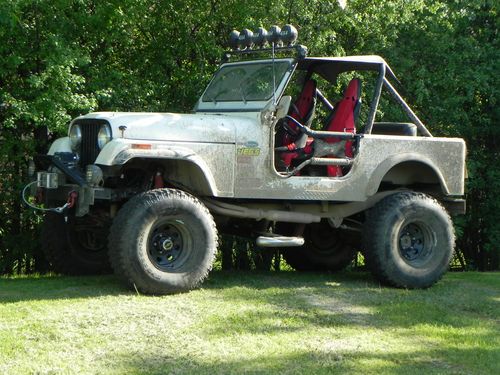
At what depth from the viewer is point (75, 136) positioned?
29.8 feet

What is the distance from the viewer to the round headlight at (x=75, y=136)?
9.07 meters

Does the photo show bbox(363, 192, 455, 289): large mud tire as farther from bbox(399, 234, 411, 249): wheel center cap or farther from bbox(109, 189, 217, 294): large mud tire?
bbox(109, 189, 217, 294): large mud tire

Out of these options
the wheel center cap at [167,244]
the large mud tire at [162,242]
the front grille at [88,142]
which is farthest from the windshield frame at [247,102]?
the wheel center cap at [167,244]

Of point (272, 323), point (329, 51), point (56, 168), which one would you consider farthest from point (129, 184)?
point (329, 51)

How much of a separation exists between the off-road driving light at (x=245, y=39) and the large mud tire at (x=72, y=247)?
99.6 inches

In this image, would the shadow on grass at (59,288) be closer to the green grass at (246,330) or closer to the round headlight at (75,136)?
the green grass at (246,330)

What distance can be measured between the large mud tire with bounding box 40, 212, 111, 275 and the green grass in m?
0.45

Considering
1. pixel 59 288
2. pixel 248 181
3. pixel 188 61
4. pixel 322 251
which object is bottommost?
pixel 59 288

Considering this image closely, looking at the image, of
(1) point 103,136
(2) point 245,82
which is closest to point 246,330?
(1) point 103,136

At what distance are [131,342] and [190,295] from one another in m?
1.72

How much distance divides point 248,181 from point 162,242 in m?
1.09

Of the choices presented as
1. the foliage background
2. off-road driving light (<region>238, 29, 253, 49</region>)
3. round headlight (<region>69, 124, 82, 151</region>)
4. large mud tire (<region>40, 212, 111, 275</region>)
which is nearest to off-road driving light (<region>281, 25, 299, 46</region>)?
off-road driving light (<region>238, 29, 253, 49</region>)

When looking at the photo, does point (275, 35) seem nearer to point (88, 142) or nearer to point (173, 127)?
point (173, 127)

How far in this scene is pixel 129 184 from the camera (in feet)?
29.6
